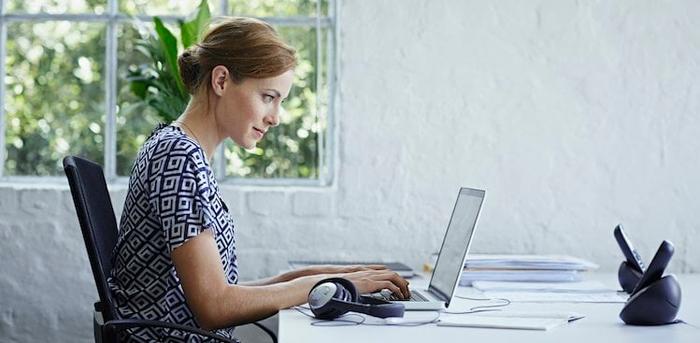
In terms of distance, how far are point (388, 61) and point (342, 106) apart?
23 cm

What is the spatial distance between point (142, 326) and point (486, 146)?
6.51ft

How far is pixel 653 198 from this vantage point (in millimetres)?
3939

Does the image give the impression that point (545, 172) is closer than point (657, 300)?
→ No

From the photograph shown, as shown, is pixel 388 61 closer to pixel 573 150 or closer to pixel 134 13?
pixel 573 150

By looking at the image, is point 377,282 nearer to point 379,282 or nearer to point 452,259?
point 379,282

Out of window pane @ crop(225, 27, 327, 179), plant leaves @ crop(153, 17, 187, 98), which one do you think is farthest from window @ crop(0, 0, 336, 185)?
plant leaves @ crop(153, 17, 187, 98)

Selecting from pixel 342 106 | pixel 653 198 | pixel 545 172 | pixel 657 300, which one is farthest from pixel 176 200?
pixel 653 198

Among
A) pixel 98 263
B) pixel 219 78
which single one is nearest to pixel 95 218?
pixel 98 263

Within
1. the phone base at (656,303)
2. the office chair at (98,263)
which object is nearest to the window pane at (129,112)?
the office chair at (98,263)

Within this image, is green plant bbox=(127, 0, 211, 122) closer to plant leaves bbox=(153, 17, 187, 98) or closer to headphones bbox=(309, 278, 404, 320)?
plant leaves bbox=(153, 17, 187, 98)

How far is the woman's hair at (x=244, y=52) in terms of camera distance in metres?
2.45

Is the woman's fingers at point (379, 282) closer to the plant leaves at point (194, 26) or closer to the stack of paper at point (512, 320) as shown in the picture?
the stack of paper at point (512, 320)

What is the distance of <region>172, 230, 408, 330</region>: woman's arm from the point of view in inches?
86.5

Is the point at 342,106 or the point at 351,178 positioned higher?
the point at 342,106
